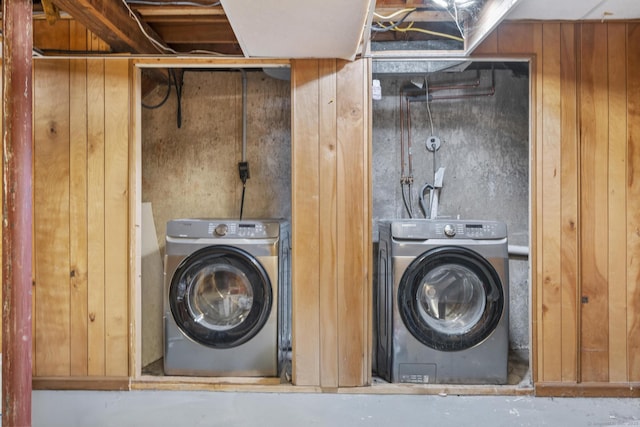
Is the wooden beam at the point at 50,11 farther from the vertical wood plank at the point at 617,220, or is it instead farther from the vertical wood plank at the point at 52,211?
the vertical wood plank at the point at 617,220

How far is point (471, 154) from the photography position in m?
2.90

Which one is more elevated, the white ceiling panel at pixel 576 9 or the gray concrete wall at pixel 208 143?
the white ceiling panel at pixel 576 9

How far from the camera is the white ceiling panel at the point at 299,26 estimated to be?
159cm

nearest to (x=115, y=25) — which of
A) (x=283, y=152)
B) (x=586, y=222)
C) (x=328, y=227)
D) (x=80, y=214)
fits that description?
(x=80, y=214)

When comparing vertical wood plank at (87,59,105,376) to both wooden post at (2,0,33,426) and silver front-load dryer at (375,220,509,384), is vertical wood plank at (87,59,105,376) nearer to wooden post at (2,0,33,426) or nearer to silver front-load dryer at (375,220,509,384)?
wooden post at (2,0,33,426)

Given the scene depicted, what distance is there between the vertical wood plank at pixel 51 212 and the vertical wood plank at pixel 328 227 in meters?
1.40

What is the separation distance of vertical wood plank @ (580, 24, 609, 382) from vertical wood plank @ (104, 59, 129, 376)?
8.12 ft

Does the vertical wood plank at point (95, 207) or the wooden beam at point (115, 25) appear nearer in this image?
the wooden beam at point (115, 25)

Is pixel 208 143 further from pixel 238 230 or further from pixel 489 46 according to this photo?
pixel 489 46

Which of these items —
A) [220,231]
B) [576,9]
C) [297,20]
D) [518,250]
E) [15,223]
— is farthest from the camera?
[518,250]

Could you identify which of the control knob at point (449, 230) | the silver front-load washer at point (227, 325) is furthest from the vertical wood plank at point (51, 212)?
the control knob at point (449, 230)

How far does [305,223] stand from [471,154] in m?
1.45

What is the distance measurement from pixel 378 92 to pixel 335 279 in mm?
1233

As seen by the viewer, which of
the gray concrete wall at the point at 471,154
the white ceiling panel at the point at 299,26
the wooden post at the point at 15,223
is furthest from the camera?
the gray concrete wall at the point at 471,154
